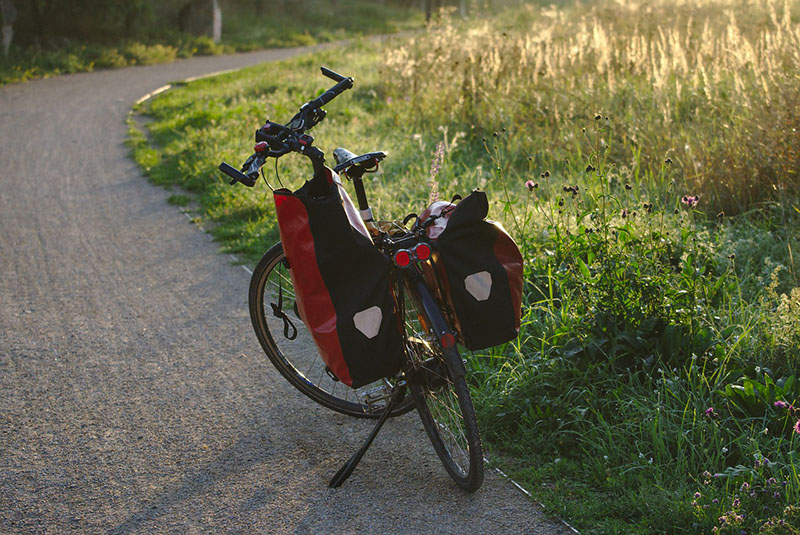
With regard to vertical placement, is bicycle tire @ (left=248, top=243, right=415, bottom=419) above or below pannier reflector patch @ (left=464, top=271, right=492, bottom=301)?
below

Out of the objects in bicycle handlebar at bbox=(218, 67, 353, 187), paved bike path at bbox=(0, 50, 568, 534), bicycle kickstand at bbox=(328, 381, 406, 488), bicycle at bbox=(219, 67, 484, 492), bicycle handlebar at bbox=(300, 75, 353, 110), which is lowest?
paved bike path at bbox=(0, 50, 568, 534)

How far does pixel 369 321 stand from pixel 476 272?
1.56 feet

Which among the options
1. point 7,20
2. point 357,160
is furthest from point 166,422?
point 7,20

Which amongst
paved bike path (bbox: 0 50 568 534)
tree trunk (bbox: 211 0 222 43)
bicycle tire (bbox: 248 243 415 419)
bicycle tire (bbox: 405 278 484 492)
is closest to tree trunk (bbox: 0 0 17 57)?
tree trunk (bbox: 211 0 222 43)

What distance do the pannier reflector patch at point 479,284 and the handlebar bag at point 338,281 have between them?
32 cm

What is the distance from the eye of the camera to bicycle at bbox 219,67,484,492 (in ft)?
10.4

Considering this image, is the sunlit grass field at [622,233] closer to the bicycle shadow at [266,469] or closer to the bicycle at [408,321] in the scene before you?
the bicycle at [408,321]

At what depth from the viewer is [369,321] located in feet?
10.1

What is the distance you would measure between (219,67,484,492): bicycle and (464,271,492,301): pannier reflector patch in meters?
0.17

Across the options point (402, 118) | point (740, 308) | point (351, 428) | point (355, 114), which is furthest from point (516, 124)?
point (351, 428)

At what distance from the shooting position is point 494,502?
10.9 ft

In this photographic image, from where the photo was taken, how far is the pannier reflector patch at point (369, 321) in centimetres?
307

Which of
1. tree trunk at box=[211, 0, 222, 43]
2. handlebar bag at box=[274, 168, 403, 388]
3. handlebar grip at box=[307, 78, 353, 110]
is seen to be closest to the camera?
handlebar bag at box=[274, 168, 403, 388]

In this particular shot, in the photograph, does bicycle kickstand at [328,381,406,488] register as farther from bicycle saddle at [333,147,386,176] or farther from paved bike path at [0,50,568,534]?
bicycle saddle at [333,147,386,176]
